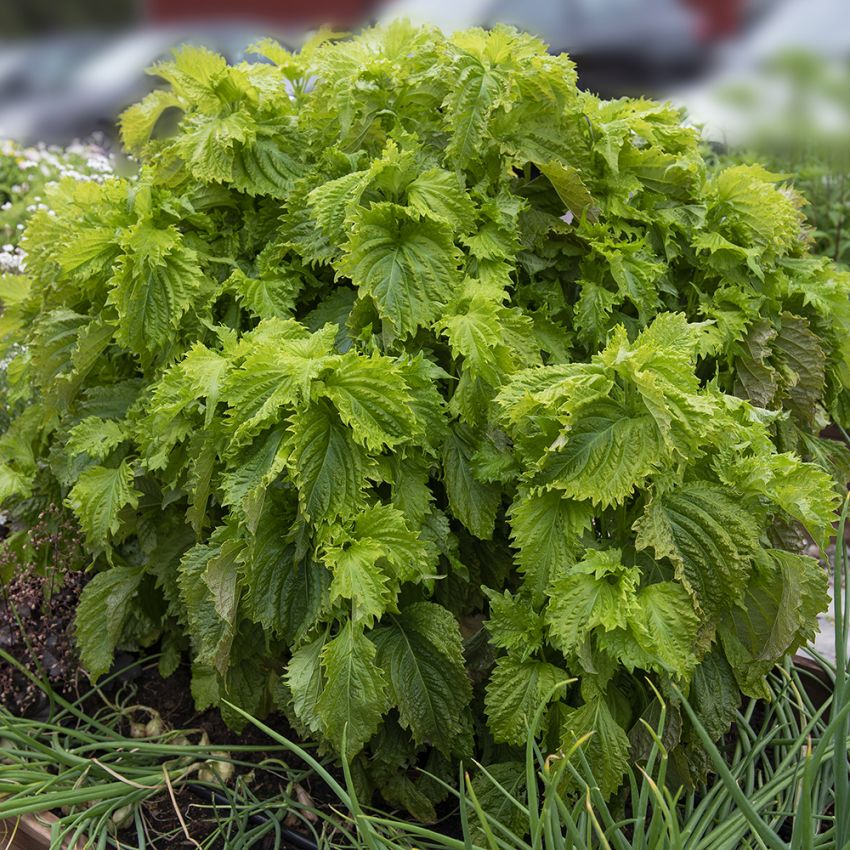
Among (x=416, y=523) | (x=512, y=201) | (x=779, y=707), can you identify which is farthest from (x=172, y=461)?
(x=779, y=707)

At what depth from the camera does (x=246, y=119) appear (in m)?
2.26

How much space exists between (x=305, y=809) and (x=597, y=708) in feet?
2.39

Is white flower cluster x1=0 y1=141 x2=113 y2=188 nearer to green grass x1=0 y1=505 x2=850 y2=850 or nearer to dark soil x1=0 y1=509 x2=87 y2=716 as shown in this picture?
dark soil x1=0 y1=509 x2=87 y2=716

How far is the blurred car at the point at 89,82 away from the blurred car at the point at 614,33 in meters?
2.43

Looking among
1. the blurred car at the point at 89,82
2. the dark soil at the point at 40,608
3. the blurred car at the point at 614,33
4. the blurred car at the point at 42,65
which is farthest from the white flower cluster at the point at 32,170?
the blurred car at the point at 42,65

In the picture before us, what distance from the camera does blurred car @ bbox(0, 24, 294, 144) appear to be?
955cm

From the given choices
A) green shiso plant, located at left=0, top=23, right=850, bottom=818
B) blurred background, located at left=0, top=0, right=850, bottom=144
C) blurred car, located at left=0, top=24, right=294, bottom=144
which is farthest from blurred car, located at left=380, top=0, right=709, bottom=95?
green shiso plant, located at left=0, top=23, right=850, bottom=818

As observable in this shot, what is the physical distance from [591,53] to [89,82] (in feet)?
16.8

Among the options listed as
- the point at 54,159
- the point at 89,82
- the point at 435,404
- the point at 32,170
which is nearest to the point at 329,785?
the point at 435,404

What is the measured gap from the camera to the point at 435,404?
202 centimetres

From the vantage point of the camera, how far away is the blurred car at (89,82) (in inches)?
376

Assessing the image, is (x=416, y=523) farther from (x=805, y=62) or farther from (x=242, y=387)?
(x=805, y=62)

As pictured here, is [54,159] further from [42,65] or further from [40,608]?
[42,65]

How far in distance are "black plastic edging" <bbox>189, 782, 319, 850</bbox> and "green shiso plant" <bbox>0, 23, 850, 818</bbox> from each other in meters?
0.19
